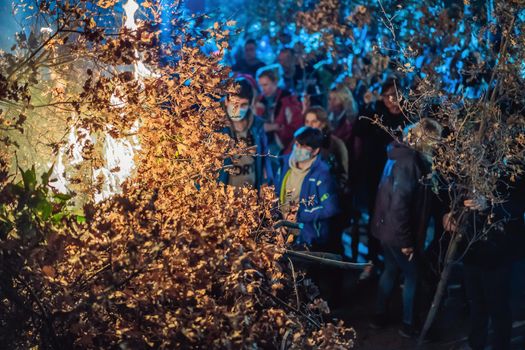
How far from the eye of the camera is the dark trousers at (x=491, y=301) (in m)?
5.98

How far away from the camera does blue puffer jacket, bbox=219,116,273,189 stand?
8945 mm

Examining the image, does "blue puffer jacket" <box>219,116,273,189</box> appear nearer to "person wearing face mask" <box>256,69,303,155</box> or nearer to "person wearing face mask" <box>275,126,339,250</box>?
"person wearing face mask" <box>256,69,303,155</box>

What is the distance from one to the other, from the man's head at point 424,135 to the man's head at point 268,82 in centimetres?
296

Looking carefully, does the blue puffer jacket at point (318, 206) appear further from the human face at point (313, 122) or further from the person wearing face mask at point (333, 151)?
the human face at point (313, 122)

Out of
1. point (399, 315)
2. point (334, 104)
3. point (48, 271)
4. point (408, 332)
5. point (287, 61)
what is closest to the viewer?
point (48, 271)

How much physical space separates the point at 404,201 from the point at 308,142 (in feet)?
5.36

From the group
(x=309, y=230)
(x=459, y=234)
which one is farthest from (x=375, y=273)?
(x=459, y=234)

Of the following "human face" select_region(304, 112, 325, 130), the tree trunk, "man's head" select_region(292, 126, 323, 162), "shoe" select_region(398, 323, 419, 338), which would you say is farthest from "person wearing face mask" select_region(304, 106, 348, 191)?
the tree trunk

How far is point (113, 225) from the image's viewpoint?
9.57ft

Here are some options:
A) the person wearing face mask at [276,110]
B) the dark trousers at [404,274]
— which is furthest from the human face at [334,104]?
the dark trousers at [404,274]

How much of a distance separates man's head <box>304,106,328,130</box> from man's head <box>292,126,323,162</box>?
14.1 inches

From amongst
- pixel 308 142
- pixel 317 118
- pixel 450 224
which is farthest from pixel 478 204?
pixel 317 118

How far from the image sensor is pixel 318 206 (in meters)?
7.94

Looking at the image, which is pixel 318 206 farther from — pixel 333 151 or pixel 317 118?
pixel 317 118
